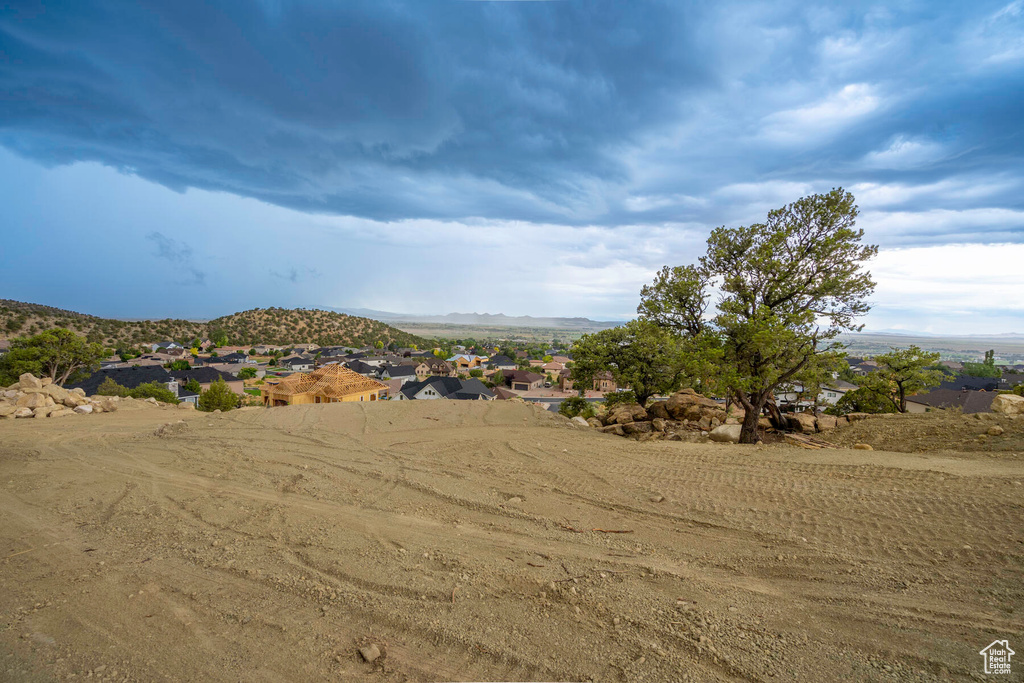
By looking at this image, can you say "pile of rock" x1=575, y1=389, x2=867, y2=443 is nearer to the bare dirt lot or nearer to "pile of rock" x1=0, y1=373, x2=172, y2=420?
the bare dirt lot

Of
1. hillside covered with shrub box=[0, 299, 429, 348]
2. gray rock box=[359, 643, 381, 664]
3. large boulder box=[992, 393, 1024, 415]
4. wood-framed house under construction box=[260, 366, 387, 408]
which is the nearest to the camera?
gray rock box=[359, 643, 381, 664]

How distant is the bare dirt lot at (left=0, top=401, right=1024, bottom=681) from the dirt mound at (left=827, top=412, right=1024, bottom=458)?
0.89 m

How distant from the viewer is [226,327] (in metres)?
110

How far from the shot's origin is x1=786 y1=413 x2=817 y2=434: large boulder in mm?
13867

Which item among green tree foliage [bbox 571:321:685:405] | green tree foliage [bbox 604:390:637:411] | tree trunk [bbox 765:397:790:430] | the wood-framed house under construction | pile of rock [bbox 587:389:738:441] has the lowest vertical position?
the wood-framed house under construction

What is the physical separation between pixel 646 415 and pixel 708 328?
4.56 m

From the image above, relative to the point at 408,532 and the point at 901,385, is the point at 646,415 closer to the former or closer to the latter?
the point at 408,532

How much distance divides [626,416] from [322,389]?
17815 mm

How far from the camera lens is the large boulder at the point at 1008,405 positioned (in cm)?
1153

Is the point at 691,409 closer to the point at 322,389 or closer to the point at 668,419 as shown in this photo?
the point at 668,419

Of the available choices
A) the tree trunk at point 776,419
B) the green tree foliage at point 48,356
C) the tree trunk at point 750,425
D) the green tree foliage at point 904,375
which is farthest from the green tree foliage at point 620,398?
the green tree foliage at point 48,356

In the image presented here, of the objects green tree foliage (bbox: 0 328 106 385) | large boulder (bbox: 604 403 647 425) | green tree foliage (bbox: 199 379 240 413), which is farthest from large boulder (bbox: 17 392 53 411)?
large boulder (bbox: 604 403 647 425)

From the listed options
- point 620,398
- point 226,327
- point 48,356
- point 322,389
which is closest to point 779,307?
point 620,398

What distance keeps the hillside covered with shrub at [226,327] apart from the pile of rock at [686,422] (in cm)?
8264
